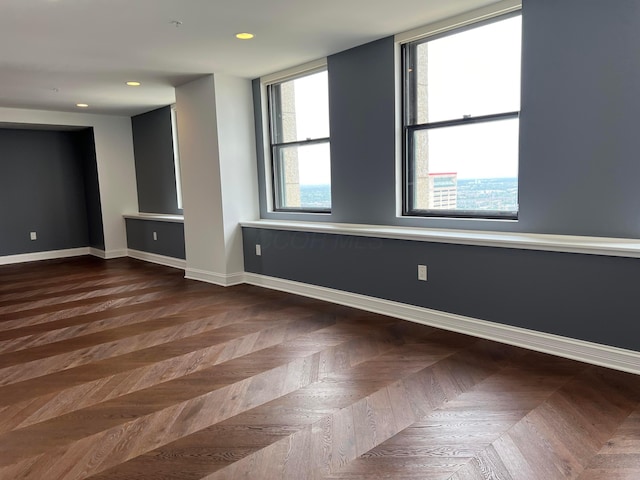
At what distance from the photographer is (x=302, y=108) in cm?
500

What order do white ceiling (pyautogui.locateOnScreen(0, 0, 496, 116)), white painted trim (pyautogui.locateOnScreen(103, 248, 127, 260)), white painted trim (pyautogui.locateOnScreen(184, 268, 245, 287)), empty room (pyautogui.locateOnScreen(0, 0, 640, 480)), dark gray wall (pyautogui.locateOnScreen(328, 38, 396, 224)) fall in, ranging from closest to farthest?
empty room (pyautogui.locateOnScreen(0, 0, 640, 480)) < white ceiling (pyautogui.locateOnScreen(0, 0, 496, 116)) < dark gray wall (pyautogui.locateOnScreen(328, 38, 396, 224)) < white painted trim (pyautogui.locateOnScreen(184, 268, 245, 287)) < white painted trim (pyautogui.locateOnScreen(103, 248, 127, 260))

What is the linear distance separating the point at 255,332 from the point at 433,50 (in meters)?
2.65

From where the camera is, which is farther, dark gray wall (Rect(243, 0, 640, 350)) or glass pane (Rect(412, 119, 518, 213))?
glass pane (Rect(412, 119, 518, 213))

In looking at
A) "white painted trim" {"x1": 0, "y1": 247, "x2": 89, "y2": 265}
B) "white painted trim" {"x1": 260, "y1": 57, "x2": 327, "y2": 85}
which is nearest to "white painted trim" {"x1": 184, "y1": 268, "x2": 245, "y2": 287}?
"white painted trim" {"x1": 260, "y1": 57, "x2": 327, "y2": 85}

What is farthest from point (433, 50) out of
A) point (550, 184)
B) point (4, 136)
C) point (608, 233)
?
point (4, 136)

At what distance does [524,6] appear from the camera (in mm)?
3119

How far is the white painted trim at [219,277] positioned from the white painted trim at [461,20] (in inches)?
117

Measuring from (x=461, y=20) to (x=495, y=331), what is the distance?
2.26 m

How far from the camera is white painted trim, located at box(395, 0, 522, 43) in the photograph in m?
3.22

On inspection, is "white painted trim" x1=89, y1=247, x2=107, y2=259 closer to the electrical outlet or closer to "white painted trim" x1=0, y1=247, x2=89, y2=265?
"white painted trim" x1=0, y1=247, x2=89, y2=265

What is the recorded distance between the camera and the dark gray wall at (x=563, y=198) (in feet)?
8.99

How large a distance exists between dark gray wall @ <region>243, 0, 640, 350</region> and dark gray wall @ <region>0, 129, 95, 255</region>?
5978 mm

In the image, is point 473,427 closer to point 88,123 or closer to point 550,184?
point 550,184

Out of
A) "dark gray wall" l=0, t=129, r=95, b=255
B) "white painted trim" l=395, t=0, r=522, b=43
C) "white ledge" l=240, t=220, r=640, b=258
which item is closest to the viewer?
"white ledge" l=240, t=220, r=640, b=258
